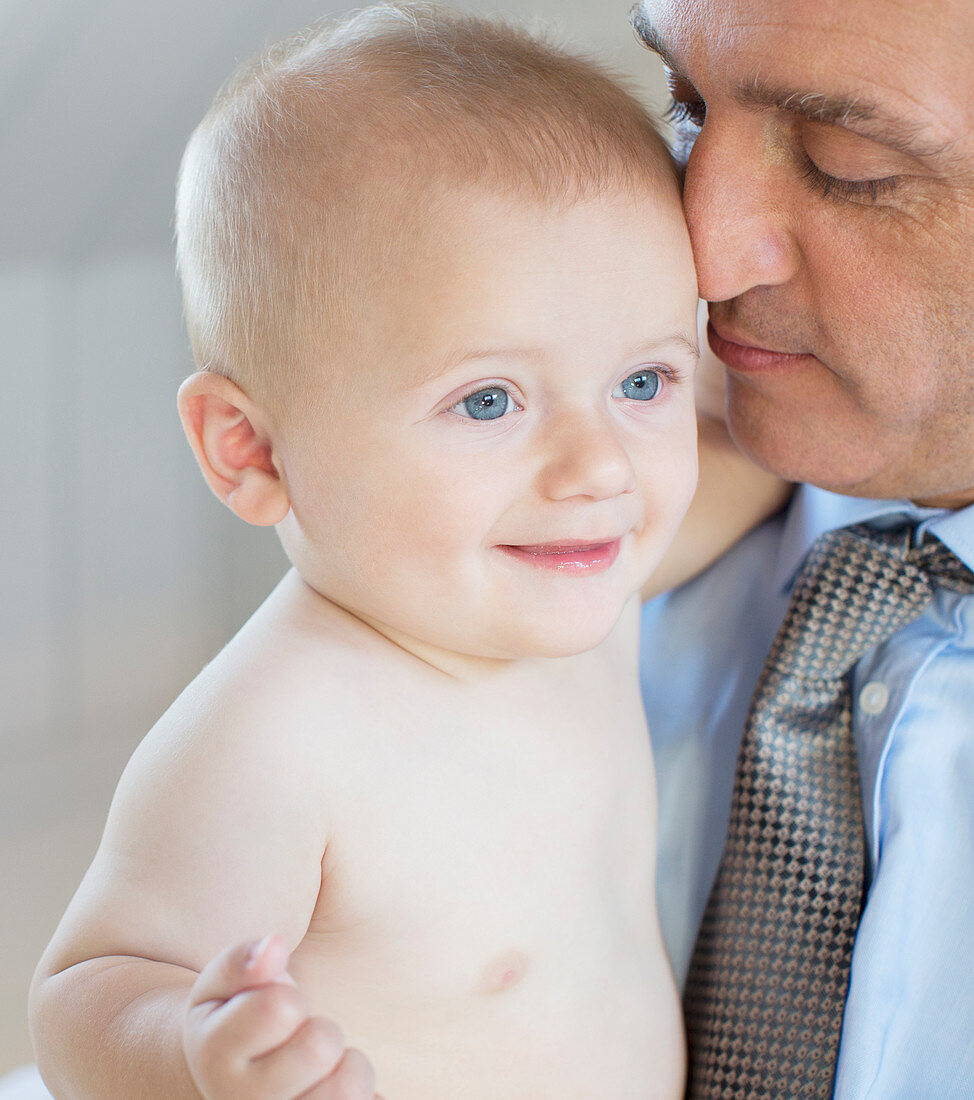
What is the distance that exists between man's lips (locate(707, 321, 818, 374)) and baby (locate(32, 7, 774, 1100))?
0.14 meters

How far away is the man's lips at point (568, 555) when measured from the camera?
813 mm

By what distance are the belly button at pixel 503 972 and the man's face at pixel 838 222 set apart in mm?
461

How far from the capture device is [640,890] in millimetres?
983

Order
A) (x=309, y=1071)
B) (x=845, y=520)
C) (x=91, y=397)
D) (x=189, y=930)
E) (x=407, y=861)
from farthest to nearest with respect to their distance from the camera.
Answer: (x=91, y=397) → (x=845, y=520) → (x=407, y=861) → (x=189, y=930) → (x=309, y=1071)

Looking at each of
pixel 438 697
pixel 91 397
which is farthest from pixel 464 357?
pixel 91 397

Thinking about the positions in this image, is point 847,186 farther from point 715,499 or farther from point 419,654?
point 419,654

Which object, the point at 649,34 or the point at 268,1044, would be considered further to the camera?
the point at 649,34

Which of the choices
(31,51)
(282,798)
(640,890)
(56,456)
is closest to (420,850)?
(282,798)

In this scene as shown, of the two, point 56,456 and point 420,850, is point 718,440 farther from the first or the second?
point 56,456

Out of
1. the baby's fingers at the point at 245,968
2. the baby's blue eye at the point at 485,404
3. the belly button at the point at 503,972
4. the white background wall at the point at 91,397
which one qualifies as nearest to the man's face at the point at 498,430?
the baby's blue eye at the point at 485,404

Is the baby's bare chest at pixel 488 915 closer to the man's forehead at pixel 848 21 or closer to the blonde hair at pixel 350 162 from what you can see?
the blonde hair at pixel 350 162

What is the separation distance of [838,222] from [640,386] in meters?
0.20

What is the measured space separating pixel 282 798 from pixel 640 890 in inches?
14.6

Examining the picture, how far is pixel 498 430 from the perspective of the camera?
2.57 ft
